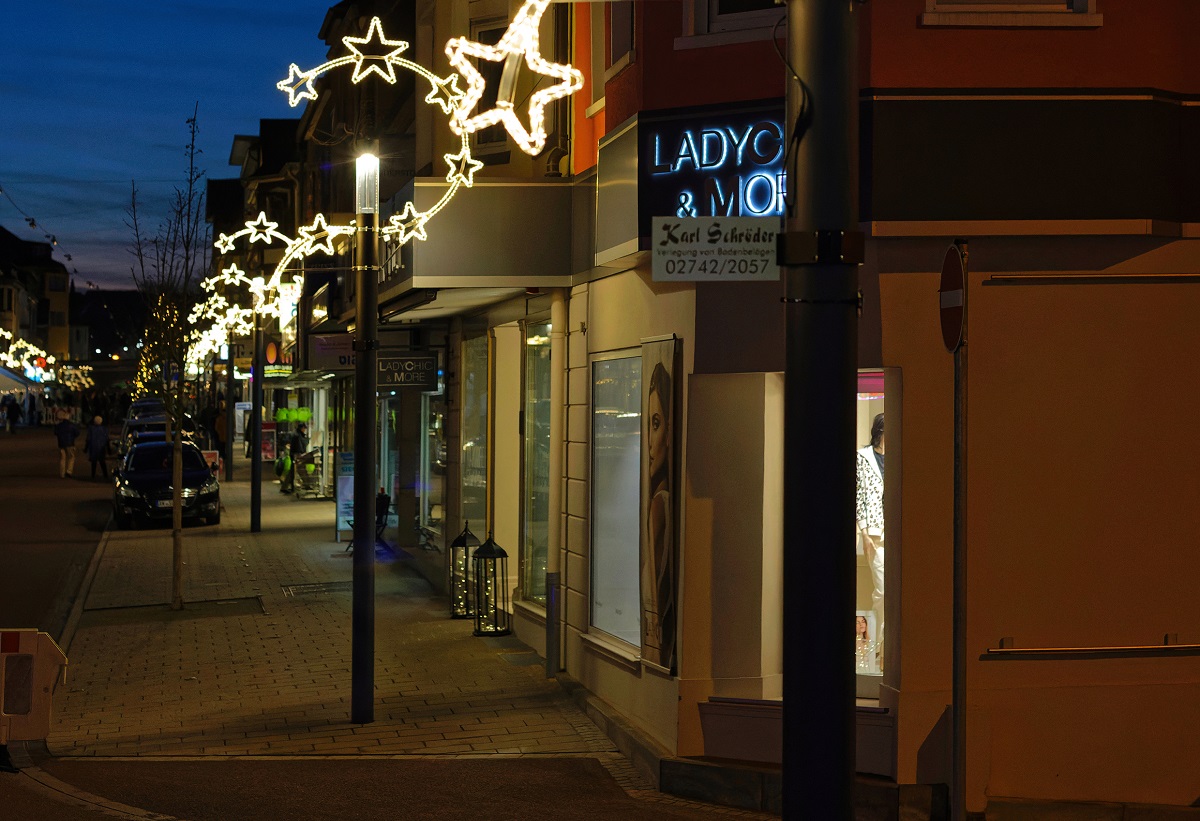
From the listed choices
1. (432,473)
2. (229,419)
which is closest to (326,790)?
(432,473)

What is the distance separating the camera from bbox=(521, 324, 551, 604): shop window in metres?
12.7

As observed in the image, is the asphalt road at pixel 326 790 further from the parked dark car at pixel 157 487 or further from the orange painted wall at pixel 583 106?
the parked dark car at pixel 157 487

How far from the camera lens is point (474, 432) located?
15367mm

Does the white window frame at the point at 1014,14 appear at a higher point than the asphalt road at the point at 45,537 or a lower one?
higher

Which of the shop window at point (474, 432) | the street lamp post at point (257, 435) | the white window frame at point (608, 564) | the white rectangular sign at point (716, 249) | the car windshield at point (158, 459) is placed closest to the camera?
the white rectangular sign at point (716, 249)

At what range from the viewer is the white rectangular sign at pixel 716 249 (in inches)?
210

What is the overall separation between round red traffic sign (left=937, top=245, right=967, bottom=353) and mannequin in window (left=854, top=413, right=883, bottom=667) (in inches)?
110

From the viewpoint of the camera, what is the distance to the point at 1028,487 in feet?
25.1

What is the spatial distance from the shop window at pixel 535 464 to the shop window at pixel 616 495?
2121 mm

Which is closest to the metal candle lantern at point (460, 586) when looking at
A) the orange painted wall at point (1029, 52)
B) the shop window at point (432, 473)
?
the shop window at point (432, 473)

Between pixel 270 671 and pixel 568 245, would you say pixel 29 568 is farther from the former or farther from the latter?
pixel 568 245

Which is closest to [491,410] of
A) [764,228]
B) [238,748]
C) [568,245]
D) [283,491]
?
[568,245]

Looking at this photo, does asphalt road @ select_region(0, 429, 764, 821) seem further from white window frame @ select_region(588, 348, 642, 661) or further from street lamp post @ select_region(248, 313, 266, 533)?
street lamp post @ select_region(248, 313, 266, 533)

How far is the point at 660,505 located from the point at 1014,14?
3.54m
